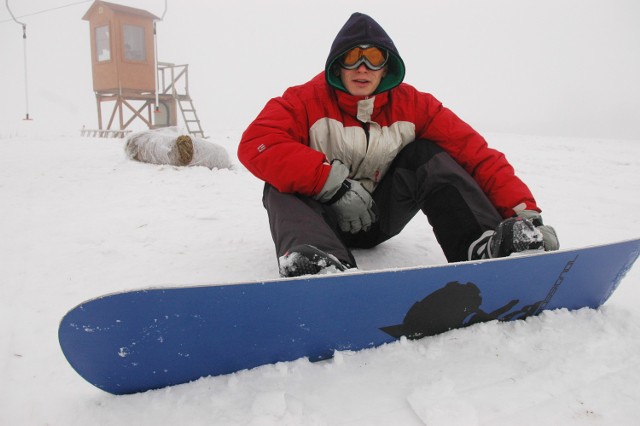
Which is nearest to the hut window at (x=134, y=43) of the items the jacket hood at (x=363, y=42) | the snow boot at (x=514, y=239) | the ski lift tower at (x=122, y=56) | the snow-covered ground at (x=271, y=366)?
the ski lift tower at (x=122, y=56)

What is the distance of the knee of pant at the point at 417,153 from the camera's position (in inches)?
58.0

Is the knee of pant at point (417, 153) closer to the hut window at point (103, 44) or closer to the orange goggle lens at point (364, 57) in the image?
the orange goggle lens at point (364, 57)

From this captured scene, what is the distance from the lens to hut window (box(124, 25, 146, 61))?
34.2ft

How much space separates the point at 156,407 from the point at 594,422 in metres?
0.92

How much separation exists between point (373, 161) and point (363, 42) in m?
0.45

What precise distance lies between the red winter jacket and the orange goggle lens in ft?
0.35

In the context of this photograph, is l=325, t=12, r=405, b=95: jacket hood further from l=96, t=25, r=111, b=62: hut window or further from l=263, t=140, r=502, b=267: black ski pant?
l=96, t=25, r=111, b=62: hut window

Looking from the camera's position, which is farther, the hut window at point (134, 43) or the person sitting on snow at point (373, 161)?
the hut window at point (134, 43)

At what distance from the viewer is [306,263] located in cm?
100

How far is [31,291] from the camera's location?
1396 millimetres

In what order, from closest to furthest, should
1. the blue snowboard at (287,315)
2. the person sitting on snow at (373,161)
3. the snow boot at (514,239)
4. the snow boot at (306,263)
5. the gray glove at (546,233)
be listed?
the blue snowboard at (287,315)
the snow boot at (306,263)
the snow boot at (514,239)
the gray glove at (546,233)
the person sitting on snow at (373,161)

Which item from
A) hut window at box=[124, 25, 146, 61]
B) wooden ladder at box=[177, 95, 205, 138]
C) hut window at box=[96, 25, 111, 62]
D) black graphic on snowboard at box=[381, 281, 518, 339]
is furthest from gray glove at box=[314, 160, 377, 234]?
hut window at box=[96, 25, 111, 62]

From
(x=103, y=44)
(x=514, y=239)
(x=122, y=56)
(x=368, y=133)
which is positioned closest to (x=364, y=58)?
(x=368, y=133)

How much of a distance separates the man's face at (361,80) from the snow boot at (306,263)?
0.77 m
